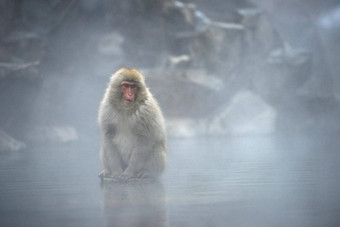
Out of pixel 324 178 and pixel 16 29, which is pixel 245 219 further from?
pixel 16 29

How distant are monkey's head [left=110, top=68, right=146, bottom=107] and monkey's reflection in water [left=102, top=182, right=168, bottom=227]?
70 centimetres

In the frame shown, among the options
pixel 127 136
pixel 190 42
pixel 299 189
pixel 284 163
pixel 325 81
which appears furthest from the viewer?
pixel 325 81

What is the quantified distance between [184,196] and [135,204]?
511mm

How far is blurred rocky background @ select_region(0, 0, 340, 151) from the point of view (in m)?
11.7

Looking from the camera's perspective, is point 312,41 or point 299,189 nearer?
point 299,189

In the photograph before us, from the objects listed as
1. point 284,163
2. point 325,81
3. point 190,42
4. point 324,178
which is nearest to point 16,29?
point 190,42

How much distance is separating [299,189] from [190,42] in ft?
33.3

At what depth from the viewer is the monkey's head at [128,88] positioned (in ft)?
13.8

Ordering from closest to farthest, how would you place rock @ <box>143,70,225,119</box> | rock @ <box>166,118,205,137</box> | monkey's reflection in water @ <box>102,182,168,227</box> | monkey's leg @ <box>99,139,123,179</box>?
monkey's reflection in water @ <box>102,182,168,227</box>, monkey's leg @ <box>99,139,123,179</box>, rock @ <box>143,70,225,119</box>, rock @ <box>166,118,205,137</box>

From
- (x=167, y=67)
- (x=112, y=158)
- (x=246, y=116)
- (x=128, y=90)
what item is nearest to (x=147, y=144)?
(x=112, y=158)

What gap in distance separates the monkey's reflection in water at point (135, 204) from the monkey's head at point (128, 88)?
703 mm

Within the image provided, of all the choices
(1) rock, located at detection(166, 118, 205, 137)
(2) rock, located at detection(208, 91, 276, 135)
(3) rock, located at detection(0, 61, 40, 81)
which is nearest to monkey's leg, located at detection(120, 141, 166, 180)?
(3) rock, located at detection(0, 61, 40, 81)

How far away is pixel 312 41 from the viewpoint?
17125 millimetres

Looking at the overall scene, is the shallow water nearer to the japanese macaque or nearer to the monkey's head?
the japanese macaque
